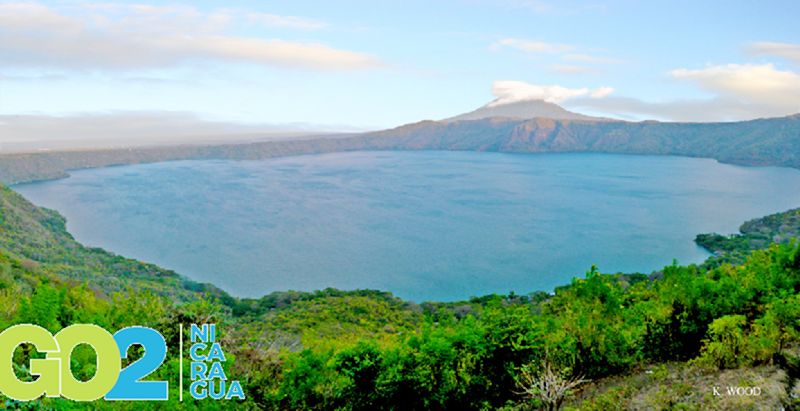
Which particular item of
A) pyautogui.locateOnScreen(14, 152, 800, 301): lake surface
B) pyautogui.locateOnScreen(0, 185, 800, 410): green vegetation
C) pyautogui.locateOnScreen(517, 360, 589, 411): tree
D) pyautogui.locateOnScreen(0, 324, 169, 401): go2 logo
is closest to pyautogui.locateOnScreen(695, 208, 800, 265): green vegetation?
pyautogui.locateOnScreen(14, 152, 800, 301): lake surface

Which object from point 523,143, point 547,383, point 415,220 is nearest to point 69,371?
point 547,383

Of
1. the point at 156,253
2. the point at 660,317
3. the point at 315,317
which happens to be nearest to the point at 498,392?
the point at 660,317

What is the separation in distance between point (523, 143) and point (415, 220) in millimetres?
97635

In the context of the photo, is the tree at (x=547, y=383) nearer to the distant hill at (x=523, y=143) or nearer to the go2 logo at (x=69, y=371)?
the go2 logo at (x=69, y=371)

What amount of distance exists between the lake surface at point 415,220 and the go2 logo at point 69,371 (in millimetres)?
27302

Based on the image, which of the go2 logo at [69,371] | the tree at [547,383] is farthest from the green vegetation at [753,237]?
the go2 logo at [69,371]

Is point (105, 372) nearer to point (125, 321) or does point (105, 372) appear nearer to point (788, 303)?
point (125, 321)

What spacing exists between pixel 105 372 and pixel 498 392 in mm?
5159

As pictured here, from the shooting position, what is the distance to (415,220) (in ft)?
176

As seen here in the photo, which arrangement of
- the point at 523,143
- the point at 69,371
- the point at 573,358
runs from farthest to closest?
the point at 523,143, the point at 573,358, the point at 69,371

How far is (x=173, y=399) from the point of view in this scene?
20.1ft

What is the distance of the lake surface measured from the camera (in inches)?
1475

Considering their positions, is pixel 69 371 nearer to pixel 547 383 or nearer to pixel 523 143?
pixel 547 383

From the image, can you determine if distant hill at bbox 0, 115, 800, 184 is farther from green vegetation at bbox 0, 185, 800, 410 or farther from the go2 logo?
green vegetation at bbox 0, 185, 800, 410
